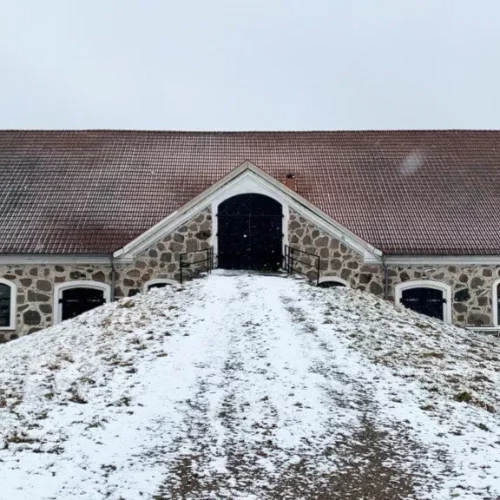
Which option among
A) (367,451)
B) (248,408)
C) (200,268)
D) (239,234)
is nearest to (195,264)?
(200,268)

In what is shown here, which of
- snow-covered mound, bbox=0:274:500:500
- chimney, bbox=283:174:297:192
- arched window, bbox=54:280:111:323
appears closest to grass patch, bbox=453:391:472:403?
snow-covered mound, bbox=0:274:500:500

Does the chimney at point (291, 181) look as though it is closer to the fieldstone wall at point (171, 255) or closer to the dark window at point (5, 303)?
the fieldstone wall at point (171, 255)

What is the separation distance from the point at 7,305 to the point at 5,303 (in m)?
0.07

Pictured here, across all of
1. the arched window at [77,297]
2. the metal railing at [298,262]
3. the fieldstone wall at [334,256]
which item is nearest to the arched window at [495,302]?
the fieldstone wall at [334,256]

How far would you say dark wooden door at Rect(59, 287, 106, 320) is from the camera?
14.9 m

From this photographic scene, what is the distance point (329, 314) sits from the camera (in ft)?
34.2

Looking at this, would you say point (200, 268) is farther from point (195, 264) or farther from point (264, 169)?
point (264, 169)

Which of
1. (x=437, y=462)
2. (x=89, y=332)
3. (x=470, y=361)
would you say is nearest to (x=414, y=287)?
(x=470, y=361)

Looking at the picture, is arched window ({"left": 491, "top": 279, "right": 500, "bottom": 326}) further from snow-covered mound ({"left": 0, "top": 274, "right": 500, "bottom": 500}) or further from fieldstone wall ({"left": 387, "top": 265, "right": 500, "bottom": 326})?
snow-covered mound ({"left": 0, "top": 274, "right": 500, "bottom": 500})

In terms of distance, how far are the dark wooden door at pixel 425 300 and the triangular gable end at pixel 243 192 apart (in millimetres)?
1305

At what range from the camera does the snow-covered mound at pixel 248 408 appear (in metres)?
4.91

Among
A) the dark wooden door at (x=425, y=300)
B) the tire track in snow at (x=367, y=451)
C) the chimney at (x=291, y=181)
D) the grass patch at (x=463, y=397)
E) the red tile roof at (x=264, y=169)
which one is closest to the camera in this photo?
the tire track in snow at (x=367, y=451)

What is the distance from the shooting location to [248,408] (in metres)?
6.43

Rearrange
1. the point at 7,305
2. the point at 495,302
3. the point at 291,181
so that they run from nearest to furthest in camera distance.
Result: the point at 7,305
the point at 495,302
the point at 291,181
